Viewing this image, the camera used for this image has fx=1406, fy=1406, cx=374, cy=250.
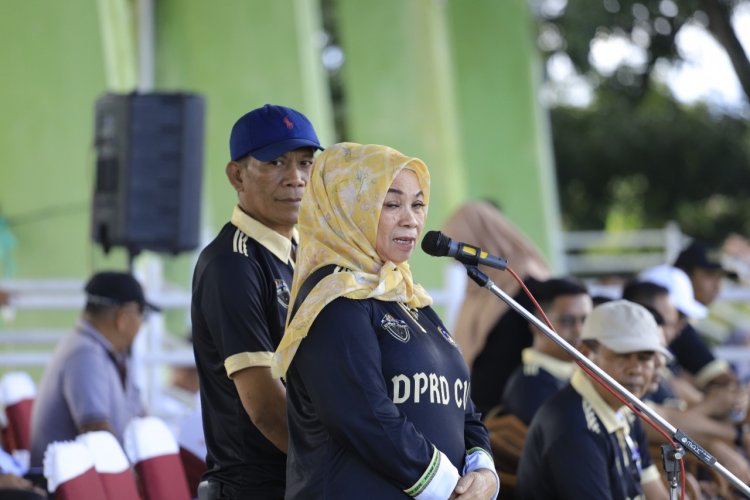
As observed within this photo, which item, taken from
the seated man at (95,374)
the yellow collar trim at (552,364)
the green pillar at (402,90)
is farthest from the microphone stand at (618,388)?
the green pillar at (402,90)

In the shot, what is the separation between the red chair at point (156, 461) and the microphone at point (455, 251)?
153 centimetres

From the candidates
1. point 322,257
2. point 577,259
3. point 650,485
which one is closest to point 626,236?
point 577,259

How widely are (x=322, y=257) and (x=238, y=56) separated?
768cm

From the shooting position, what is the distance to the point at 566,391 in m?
4.66

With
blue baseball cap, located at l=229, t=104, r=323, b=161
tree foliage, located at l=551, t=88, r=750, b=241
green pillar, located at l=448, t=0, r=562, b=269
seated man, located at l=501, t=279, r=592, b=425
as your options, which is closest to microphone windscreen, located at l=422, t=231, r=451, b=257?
blue baseball cap, located at l=229, t=104, r=323, b=161

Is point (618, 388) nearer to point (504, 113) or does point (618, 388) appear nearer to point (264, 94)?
point (264, 94)

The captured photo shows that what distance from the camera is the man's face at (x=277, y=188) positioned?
3.84m

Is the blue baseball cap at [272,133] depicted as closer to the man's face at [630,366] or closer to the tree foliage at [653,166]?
the man's face at [630,366]

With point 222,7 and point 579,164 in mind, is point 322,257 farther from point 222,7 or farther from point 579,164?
point 579,164

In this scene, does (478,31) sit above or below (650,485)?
above

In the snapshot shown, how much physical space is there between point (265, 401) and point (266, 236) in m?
0.48

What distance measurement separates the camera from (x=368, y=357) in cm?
312

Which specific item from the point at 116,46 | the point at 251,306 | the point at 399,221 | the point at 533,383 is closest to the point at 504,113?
the point at 116,46

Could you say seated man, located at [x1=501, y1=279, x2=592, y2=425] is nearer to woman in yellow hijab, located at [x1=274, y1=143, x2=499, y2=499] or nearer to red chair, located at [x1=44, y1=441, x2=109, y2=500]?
red chair, located at [x1=44, y1=441, x2=109, y2=500]
